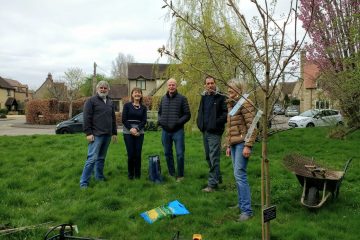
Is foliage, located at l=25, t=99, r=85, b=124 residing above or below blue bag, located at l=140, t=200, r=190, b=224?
above

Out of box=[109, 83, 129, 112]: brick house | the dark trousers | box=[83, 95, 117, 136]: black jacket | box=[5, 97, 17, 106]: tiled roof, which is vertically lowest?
the dark trousers

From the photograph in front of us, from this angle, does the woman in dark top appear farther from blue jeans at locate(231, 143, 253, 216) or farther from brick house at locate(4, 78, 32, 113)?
brick house at locate(4, 78, 32, 113)

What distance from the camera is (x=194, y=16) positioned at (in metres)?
12.5

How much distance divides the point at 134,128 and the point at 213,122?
5.58 ft

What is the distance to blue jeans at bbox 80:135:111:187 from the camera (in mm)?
6602

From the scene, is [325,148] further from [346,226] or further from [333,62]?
[346,226]

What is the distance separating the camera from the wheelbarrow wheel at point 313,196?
5367mm

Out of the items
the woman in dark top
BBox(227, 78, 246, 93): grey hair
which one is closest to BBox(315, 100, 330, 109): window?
the woman in dark top

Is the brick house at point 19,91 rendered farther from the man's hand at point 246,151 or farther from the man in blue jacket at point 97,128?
the man's hand at point 246,151

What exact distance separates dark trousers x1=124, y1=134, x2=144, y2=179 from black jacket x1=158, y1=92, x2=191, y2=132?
60 centimetres

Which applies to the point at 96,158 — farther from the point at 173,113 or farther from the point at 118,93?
the point at 118,93

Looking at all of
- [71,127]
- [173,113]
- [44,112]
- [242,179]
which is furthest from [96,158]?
[44,112]

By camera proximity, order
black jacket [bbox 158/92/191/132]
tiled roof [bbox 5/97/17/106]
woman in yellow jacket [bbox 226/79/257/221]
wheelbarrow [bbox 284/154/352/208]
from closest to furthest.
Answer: woman in yellow jacket [bbox 226/79/257/221] < wheelbarrow [bbox 284/154/352/208] < black jacket [bbox 158/92/191/132] < tiled roof [bbox 5/97/17/106]

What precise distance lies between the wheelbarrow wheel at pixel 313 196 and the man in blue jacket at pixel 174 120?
8.33 ft
